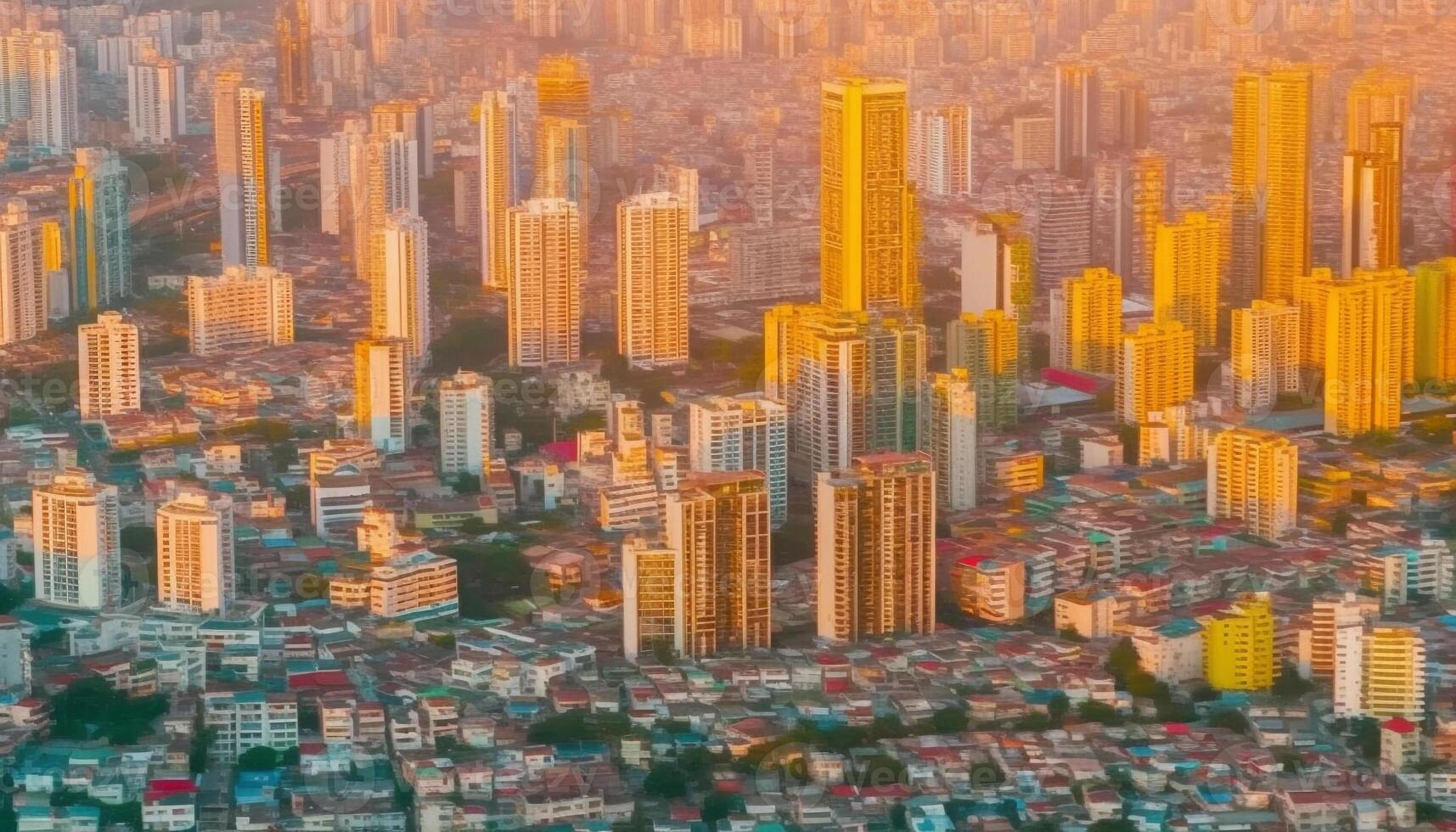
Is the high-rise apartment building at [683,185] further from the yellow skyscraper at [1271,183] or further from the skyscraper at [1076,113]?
the yellow skyscraper at [1271,183]

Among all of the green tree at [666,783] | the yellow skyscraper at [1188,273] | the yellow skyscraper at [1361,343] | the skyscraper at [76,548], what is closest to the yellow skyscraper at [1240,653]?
the green tree at [666,783]

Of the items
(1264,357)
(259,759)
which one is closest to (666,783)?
(259,759)

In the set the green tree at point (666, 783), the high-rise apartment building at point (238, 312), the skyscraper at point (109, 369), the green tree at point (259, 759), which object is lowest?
the green tree at point (666, 783)

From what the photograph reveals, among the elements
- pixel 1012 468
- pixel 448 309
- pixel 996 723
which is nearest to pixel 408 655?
pixel 996 723

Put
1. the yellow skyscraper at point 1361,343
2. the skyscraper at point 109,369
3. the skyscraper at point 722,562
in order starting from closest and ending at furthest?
the skyscraper at point 722,562 → the skyscraper at point 109,369 → the yellow skyscraper at point 1361,343

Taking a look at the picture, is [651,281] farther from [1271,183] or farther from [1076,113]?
[1076,113]
